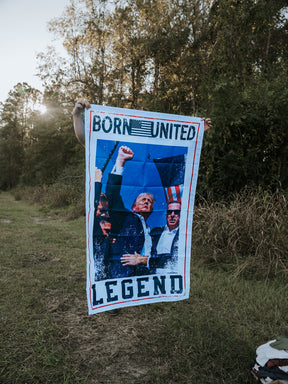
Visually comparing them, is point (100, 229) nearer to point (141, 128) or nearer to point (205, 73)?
point (141, 128)

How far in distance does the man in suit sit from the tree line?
2.89 m

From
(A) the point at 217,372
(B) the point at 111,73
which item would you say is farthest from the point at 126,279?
(B) the point at 111,73

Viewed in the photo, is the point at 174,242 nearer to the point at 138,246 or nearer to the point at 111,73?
the point at 138,246

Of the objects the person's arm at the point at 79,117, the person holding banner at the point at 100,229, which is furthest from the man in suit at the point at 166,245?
the person's arm at the point at 79,117

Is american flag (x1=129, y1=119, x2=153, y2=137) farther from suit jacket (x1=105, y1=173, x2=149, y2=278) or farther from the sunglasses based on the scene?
the sunglasses

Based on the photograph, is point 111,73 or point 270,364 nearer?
point 270,364

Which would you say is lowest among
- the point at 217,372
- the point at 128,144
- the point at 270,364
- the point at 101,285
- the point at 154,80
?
the point at 217,372

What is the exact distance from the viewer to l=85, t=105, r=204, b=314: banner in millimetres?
2174

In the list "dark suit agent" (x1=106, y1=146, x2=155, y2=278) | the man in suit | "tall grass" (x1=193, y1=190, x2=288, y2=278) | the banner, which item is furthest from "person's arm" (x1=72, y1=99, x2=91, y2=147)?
"tall grass" (x1=193, y1=190, x2=288, y2=278)

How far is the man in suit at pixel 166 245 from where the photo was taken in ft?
7.79

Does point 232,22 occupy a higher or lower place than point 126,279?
higher

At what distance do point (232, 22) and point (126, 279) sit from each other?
8924 millimetres

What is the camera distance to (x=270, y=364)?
1.84 meters

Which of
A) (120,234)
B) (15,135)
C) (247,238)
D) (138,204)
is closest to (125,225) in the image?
(120,234)
